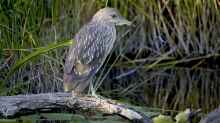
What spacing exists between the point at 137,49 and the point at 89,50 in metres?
3.32

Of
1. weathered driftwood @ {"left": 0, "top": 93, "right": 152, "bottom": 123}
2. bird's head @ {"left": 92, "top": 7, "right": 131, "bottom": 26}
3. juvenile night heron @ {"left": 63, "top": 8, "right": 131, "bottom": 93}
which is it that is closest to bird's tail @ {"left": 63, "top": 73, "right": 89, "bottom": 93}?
juvenile night heron @ {"left": 63, "top": 8, "right": 131, "bottom": 93}

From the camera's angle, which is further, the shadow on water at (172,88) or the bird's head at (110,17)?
the shadow on water at (172,88)

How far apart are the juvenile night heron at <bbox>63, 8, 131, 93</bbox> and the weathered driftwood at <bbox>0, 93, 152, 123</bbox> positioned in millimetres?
144

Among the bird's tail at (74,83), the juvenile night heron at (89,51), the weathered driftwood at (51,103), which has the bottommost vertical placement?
the weathered driftwood at (51,103)

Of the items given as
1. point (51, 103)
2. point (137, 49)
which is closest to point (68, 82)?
point (51, 103)

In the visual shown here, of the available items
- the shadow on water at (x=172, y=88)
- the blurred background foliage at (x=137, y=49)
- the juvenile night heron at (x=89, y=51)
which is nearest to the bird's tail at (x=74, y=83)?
the juvenile night heron at (x=89, y=51)

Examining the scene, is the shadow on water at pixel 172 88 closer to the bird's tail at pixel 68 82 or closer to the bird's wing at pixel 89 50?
the bird's wing at pixel 89 50

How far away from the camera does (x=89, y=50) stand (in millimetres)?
5621

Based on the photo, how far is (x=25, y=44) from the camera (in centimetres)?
762

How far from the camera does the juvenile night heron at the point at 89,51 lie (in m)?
5.41

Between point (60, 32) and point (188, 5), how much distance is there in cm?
161

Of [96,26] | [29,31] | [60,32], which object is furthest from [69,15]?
[96,26]

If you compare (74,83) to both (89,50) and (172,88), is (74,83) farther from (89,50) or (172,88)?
(172,88)

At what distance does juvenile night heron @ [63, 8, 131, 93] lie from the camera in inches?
213
